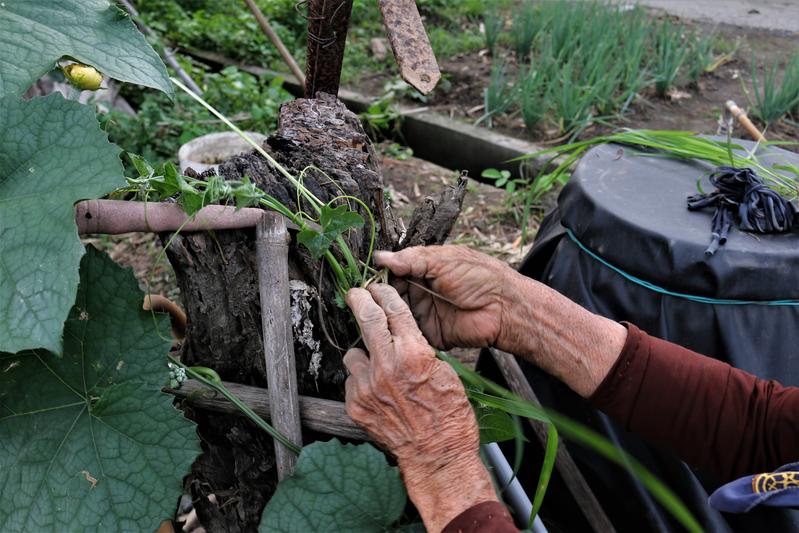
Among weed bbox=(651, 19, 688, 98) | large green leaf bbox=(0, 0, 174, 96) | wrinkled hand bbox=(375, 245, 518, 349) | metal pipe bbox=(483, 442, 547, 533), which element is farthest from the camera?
weed bbox=(651, 19, 688, 98)

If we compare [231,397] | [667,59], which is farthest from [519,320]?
[667,59]

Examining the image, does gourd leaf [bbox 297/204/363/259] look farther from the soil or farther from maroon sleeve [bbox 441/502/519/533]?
the soil

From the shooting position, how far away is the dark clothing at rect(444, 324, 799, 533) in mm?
1419

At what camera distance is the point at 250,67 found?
5297 millimetres

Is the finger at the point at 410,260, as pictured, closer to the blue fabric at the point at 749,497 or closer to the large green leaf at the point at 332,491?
the large green leaf at the point at 332,491

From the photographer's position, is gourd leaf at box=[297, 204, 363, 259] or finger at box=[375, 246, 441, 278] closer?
gourd leaf at box=[297, 204, 363, 259]

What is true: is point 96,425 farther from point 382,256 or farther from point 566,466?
point 566,466

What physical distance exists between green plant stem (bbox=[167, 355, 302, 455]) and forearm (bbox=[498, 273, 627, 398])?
556 millimetres

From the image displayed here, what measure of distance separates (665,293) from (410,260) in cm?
74

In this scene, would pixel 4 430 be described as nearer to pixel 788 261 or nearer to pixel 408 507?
pixel 408 507

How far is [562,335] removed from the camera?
1.48 meters

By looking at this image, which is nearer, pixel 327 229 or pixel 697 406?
pixel 327 229

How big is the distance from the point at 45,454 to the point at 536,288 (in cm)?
101

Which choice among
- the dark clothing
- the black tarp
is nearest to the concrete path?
the black tarp
